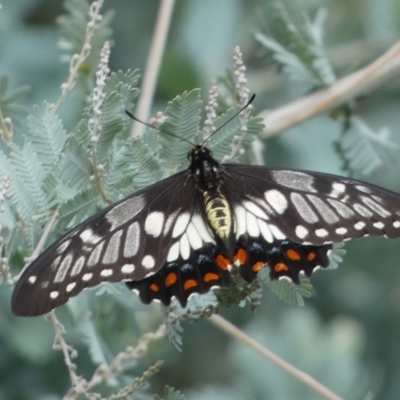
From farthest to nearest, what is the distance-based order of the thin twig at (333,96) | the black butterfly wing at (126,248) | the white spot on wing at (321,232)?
the thin twig at (333,96), the white spot on wing at (321,232), the black butterfly wing at (126,248)

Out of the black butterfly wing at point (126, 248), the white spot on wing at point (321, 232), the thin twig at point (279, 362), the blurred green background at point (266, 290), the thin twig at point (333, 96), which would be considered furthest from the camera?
the blurred green background at point (266, 290)

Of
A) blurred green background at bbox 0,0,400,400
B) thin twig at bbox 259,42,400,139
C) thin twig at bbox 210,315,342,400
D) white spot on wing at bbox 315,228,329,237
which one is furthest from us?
blurred green background at bbox 0,0,400,400

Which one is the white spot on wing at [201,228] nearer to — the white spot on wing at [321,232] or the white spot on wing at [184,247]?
the white spot on wing at [184,247]

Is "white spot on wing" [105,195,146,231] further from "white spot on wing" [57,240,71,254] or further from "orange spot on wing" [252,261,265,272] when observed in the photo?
"orange spot on wing" [252,261,265,272]

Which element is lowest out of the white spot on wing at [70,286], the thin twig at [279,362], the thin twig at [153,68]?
the thin twig at [279,362]

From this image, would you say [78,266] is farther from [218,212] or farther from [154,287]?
[218,212]

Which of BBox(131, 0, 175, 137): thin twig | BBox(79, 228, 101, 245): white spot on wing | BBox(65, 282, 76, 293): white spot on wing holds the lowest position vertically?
BBox(65, 282, 76, 293): white spot on wing

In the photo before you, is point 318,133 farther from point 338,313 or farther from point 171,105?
point 171,105

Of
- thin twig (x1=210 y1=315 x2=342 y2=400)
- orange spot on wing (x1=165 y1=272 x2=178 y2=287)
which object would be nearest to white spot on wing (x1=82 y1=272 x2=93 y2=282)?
orange spot on wing (x1=165 y1=272 x2=178 y2=287)

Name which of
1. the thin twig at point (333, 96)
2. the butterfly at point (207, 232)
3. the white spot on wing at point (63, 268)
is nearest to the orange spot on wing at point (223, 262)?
the butterfly at point (207, 232)
